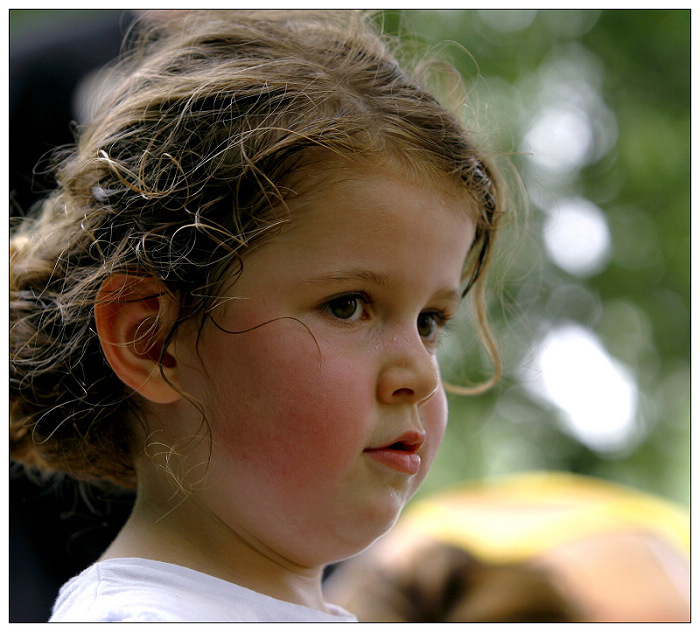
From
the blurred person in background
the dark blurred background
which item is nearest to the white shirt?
the blurred person in background

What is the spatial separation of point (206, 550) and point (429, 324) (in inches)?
12.3

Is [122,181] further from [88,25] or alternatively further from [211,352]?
[88,25]

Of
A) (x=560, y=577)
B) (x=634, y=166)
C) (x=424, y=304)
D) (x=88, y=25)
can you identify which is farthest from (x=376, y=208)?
(x=634, y=166)

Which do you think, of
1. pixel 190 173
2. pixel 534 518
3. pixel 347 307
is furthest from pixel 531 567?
pixel 190 173

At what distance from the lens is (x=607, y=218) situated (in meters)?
2.41

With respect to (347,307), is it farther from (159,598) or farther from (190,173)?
(159,598)

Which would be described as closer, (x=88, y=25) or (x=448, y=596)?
(x=448, y=596)

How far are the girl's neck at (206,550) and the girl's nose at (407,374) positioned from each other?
194mm

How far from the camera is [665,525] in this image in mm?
1510

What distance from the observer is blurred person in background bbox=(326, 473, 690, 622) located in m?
1.28

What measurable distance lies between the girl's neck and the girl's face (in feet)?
0.05

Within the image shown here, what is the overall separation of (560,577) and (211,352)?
957 mm

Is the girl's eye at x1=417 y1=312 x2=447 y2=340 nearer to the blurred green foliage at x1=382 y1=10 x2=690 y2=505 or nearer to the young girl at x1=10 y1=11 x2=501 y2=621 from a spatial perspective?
the young girl at x1=10 y1=11 x2=501 y2=621

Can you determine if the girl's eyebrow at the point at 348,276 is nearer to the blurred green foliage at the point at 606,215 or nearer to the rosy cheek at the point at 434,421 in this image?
the rosy cheek at the point at 434,421
